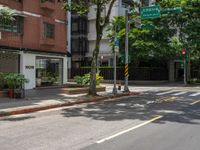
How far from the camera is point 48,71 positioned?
32.2 meters

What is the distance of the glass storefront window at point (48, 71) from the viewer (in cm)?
3106

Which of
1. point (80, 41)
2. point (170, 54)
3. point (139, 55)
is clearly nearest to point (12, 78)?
point (139, 55)

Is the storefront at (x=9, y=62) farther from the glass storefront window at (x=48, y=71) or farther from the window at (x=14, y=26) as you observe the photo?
the glass storefront window at (x=48, y=71)

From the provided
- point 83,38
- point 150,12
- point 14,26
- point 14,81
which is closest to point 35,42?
point 14,26

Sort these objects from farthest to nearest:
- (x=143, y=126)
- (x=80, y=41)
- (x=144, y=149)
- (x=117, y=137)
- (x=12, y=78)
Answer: (x=80, y=41), (x=12, y=78), (x=143, y=126), (x=117, y=137), (x=144, y=149)

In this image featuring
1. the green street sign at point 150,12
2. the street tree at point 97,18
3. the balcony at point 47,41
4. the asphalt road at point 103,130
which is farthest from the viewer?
the balcony at point 47,41

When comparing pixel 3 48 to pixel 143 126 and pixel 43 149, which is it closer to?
pixel 143 126

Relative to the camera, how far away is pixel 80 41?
58.0 metres

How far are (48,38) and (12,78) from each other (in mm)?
9652

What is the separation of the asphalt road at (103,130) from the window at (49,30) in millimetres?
16144

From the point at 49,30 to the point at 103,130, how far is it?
21.6 m

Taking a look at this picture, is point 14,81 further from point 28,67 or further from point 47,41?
point 47,41

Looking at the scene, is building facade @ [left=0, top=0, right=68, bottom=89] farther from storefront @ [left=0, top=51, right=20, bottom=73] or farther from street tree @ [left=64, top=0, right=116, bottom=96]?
street tree @ [left=64, top=0, right=116, bottom=96]

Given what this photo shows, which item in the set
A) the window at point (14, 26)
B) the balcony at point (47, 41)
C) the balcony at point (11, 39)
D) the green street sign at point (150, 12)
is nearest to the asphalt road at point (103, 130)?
the balcony at point (11, 39)
